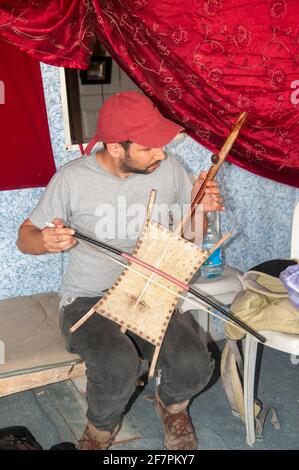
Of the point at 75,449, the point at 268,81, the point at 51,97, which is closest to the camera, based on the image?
the point at 75,449

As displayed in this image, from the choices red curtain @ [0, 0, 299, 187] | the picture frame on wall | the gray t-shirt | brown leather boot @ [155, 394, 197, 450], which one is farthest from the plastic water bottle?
the picture frame on wall

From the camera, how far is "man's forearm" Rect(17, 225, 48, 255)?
1.70 m

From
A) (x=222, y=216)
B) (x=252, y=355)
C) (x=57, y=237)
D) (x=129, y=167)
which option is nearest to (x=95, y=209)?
(x=129, y=167)

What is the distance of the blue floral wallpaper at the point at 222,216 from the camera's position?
2172 mm

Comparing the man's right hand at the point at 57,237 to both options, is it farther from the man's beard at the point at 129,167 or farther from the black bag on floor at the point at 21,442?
the black bag on floor at the point at 21,442

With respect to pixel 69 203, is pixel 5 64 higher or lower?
higher

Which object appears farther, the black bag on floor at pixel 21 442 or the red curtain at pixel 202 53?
the red curtain at pixel 202 53

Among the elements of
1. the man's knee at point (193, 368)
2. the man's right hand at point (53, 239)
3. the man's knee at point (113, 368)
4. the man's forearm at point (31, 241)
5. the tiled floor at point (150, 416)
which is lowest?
the tiled floor at point (150, 416)

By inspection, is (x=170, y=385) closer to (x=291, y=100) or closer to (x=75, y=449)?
(x=75, y=449)

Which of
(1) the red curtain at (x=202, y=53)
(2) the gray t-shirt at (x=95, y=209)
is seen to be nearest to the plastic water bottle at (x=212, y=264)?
(1) the red curtain at (x=202, y=53)

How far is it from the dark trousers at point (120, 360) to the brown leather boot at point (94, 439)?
24mm
